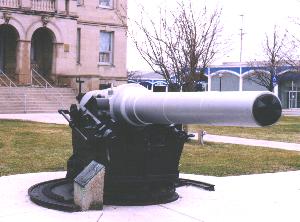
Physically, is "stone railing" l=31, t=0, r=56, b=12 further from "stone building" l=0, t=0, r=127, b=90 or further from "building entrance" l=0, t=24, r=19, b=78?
"building entrance" l=0, t=24, r=19, b=78

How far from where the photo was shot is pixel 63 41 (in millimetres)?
33344

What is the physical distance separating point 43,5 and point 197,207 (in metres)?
26.9

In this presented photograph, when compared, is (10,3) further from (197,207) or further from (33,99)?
(197,207)

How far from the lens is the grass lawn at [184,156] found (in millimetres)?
11750

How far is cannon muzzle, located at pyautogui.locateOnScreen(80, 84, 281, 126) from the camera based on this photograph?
16.6ft

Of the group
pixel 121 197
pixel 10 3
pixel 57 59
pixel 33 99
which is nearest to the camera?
pixel 121 197

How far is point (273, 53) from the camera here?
54.1 m

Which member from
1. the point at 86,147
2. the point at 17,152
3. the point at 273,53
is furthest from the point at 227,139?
the point at 273,53

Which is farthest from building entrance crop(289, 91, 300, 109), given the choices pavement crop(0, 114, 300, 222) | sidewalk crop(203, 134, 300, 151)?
pavement crop(0, 114, 300, 222)

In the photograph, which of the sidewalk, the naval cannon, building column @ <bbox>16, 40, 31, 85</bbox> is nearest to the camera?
the naval cannon

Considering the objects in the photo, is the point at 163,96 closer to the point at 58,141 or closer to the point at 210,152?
the point at 210,152

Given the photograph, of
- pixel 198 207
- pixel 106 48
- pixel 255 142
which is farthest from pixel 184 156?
pixel 106 48

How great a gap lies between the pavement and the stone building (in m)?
21.7

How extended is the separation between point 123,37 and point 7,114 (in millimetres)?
13195
